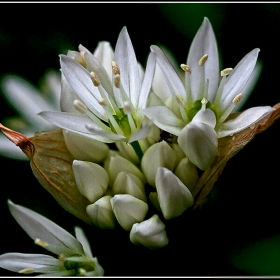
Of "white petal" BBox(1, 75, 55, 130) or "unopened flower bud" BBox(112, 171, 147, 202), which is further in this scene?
"white petal" BBox(1, 75, 55, 130)

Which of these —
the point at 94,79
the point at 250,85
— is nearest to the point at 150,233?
the point at 94,79

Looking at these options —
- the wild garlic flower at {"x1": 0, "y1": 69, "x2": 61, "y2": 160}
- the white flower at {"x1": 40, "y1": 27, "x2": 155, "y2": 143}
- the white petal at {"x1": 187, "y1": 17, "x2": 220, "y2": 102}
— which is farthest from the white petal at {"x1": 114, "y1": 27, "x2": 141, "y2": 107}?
the wild garlic flower at {"x1": 0, "y1": 69, "x2": 61, "y2": 160}

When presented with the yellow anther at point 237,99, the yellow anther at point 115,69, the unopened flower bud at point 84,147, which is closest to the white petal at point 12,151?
the unopened flower bud at point 84,147

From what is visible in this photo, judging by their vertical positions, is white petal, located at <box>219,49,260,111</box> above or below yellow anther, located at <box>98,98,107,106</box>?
below

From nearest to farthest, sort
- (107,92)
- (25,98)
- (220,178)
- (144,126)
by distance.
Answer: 1. (144,126)
2. (107,92)
3. (220,178)
4. (25,98)

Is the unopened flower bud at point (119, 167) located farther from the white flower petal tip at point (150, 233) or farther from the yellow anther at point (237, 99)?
the yellow anther at point (237, 99)

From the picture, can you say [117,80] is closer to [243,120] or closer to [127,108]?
[127,108]

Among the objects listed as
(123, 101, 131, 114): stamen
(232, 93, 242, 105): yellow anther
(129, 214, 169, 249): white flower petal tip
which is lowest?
(129, 214, 169, 249): white flower petal tip

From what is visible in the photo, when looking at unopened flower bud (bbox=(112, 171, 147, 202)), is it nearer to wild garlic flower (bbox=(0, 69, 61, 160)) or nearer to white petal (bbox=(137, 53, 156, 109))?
white petal (bbox=(137, 53, 156, 109))
